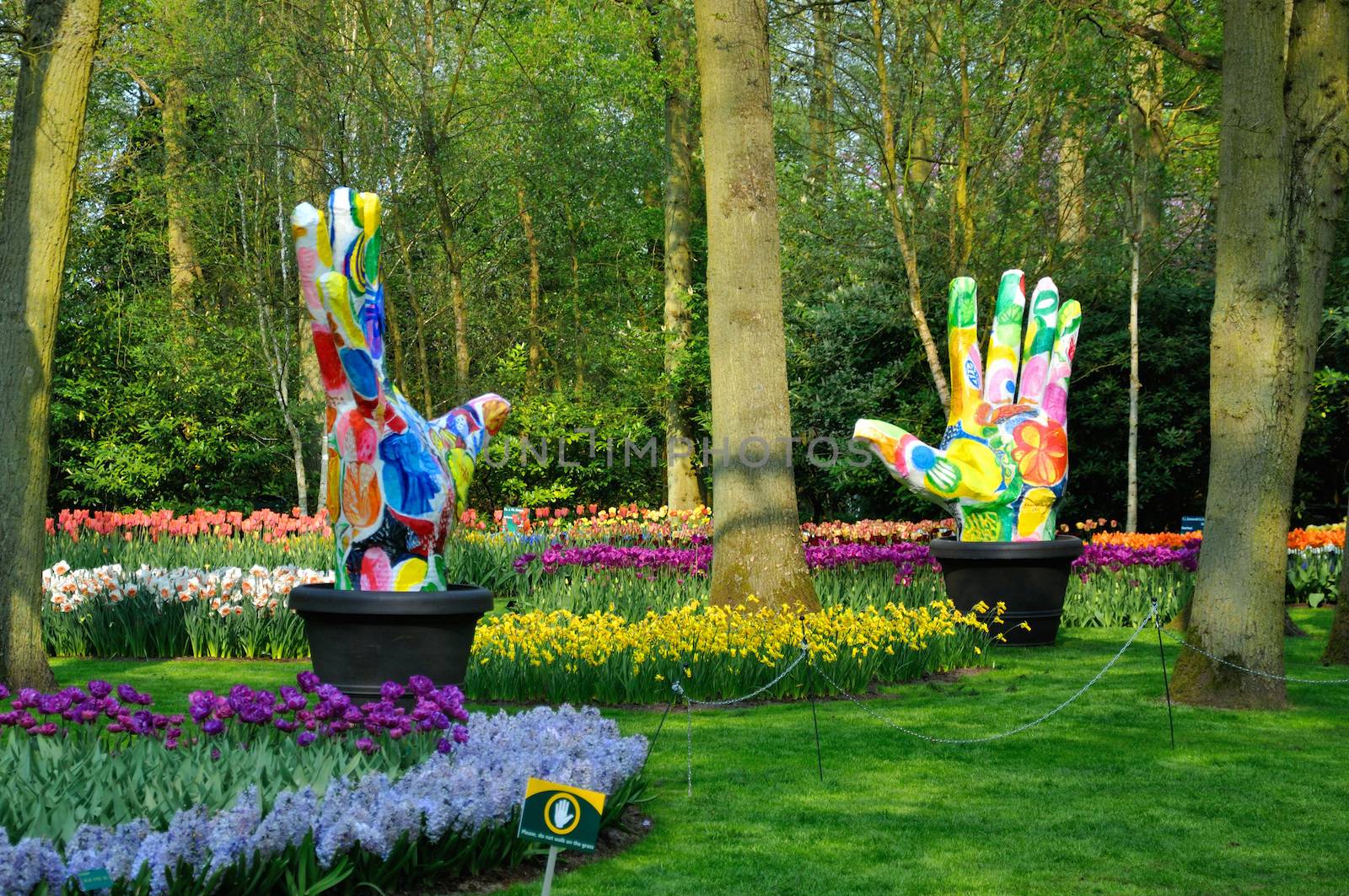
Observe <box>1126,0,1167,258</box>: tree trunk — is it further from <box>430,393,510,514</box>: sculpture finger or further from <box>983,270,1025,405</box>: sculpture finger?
<box>430,393,510,514</box>: sculpture finger

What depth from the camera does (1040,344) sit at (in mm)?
11195

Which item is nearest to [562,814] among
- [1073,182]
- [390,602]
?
[390,602]

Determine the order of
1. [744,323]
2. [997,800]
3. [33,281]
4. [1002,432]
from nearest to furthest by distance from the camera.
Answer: [997,800] < [33,281] < [744,323] < [1002,432]

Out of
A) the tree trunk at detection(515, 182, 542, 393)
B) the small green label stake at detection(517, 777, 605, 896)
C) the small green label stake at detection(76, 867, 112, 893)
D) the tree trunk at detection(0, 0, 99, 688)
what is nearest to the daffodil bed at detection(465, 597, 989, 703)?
the tree trunk at detection(0, 0, 99, 688)

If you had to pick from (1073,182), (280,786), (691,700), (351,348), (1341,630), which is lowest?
(691,700)

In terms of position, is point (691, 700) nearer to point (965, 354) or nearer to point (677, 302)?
point (965, 354)

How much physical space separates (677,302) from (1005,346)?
31.5 feet

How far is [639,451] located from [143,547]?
388 inches

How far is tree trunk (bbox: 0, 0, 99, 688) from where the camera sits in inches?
305

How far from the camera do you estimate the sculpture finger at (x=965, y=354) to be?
36.0 feet

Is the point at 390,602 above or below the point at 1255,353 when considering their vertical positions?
below

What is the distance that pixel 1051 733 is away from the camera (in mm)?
7254

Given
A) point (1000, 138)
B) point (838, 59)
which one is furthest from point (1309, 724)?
point (838, 59)

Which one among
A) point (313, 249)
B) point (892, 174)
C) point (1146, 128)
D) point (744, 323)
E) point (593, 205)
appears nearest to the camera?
point (313, 249)
